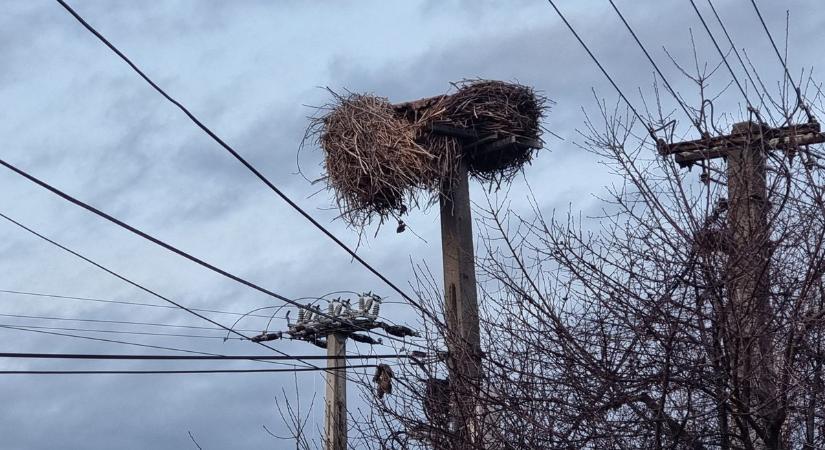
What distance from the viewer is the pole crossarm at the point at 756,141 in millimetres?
6430

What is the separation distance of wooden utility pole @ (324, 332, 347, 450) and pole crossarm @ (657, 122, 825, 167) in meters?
2.54

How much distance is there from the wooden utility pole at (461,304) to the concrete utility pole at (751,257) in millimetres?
1384

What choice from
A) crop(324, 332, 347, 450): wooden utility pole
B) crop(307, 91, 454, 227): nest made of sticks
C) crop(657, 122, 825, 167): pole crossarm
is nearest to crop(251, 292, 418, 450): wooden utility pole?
crop(324, 332, 347, 450): wooden utility pole

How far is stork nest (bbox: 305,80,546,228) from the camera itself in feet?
27.4

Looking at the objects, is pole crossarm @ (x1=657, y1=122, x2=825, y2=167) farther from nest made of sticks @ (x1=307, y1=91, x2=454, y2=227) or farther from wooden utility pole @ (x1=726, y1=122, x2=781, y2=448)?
nest made of sticks @ (x1=307, y1=91, x2=454, y2=227)

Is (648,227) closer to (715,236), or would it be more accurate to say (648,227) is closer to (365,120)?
(715,236)

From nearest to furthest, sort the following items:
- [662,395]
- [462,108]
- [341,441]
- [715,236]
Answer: [662,395] < [715,236] < [341,441] < [462,108]

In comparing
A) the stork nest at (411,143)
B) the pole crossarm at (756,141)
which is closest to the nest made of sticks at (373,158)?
the stork nest at (411,143)

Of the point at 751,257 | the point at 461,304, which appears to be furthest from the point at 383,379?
the point at 751,257

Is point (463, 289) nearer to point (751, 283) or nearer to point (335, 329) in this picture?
point (751, 283)

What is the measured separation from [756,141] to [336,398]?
3584 millimetres

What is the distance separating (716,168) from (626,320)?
903 mm

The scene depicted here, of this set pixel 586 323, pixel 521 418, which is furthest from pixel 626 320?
pixel 521 418

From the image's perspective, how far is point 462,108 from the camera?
849 centimetres
